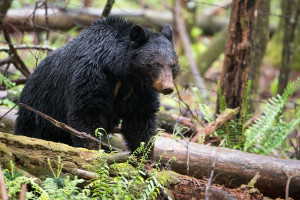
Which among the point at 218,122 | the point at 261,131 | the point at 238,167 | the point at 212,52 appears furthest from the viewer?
the point at 212,52

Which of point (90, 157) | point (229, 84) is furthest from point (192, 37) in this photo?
point (90, 157)

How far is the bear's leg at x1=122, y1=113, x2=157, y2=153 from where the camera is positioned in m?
5.16

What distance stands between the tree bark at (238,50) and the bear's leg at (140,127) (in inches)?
88.1

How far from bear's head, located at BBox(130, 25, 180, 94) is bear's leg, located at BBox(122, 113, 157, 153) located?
526 millimetres

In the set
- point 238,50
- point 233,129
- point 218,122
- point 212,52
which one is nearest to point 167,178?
point 218,122

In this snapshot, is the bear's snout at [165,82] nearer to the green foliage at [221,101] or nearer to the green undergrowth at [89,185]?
the green undergrowth at [89,185]

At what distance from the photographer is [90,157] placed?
3.83 meters

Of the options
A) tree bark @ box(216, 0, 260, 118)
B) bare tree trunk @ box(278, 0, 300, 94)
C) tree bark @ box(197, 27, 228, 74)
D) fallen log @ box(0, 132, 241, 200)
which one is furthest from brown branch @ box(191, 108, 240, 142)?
tree bark @ box(197, 27, 228, 74)

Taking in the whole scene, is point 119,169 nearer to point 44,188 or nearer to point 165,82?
point 44,188

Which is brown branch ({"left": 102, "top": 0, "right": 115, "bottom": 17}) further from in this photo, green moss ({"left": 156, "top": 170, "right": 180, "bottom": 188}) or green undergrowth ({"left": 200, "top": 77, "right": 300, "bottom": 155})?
green moss ({"left": 156, "top": 170, "right": 180, "bottom": 188})

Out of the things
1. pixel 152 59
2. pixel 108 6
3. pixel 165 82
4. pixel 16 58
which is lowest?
pixel 16 58

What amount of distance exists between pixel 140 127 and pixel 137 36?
117 centimetres

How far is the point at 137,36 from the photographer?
4.81 m

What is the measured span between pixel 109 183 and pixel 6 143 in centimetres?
100
